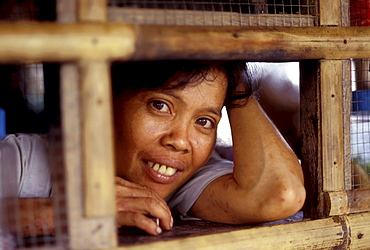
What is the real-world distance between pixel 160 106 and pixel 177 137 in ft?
0.41

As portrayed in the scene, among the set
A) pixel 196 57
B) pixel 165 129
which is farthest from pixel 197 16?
pixel 165 129

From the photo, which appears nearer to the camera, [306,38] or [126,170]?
[306,38]

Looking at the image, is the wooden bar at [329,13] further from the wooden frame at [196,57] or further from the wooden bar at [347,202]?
the wooden bar at [347,202]

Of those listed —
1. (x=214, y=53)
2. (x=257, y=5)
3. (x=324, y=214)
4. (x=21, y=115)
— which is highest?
(x=257, y=5)

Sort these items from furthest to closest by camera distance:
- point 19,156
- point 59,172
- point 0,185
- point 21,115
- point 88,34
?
point 21,115 → point 19,156 → point 0,185 → point 59,172 → point 88,34

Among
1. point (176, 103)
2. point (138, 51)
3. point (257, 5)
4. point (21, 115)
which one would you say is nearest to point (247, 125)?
point (176, 103)

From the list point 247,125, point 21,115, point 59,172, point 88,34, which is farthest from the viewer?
point 21,115

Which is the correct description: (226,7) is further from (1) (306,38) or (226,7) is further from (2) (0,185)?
(2) (0,185)

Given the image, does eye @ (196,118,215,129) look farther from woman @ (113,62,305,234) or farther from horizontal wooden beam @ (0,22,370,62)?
horizontal wooden beam @ (0,22,370,62)

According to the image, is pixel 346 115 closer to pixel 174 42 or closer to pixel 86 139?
pixel 174 42

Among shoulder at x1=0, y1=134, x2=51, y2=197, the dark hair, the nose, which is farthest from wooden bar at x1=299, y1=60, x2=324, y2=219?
shoulder at x1=0, y1=134, x2=51, y2=197

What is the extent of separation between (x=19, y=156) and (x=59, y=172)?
370 mm

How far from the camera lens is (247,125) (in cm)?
162

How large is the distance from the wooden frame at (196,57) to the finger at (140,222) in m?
0.10
